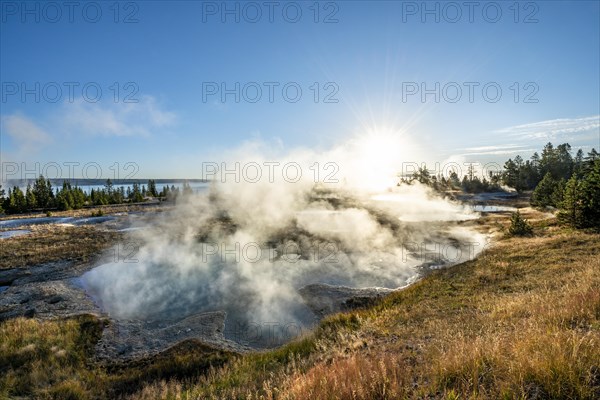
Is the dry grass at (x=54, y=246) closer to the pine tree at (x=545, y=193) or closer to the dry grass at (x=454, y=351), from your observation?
the dry grass at (x=454, y=351)

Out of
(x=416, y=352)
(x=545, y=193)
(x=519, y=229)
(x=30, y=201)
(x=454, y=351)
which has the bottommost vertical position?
(x=519, y=229)

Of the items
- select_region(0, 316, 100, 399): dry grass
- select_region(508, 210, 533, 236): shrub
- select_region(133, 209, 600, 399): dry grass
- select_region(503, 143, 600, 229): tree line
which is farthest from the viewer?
select_region(508, 210, 533, 236): shrub

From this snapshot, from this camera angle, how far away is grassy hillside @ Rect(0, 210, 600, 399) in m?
4.16

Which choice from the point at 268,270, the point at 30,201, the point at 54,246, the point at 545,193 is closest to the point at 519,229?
the point at 268,270

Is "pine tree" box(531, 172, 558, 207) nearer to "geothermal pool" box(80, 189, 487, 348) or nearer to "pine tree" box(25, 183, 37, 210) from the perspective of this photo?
"geothermal pool" box(80, 189, 487, 348)

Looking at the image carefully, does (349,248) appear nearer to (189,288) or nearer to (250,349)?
(189,288)

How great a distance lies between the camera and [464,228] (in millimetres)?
41156

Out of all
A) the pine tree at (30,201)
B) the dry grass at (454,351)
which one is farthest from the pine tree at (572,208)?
the pine tree at (30,201)

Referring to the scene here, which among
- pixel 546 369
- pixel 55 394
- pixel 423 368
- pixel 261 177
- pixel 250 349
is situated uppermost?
pixel 261 177

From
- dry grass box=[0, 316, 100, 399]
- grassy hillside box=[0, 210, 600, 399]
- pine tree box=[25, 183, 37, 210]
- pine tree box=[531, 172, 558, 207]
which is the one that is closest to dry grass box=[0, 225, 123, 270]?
dry grass box=[0, 316, 100, 399]

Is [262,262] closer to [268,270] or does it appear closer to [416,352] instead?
[268,270]

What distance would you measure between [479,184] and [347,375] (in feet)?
393

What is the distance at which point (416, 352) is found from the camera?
6.94 metres

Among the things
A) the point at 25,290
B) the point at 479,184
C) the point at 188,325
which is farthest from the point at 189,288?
the point at 479,184
